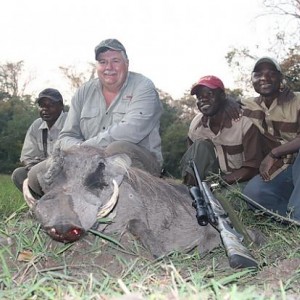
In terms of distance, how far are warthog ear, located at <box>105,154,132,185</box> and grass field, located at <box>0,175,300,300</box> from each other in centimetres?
44

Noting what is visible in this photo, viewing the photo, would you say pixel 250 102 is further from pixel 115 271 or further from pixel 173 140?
pixel 173 140

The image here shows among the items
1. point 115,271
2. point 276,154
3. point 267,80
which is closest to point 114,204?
point 115,271

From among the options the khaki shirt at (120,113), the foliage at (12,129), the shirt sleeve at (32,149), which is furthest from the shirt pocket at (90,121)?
the foliage at (12,129)

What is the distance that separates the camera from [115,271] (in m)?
2.77

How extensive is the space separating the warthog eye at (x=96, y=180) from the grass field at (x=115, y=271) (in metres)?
0.29

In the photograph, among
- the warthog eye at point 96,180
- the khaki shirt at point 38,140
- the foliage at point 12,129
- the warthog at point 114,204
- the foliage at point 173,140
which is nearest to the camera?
the warthog at point 114,204

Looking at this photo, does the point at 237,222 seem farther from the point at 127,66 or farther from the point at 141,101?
the point at 127,66

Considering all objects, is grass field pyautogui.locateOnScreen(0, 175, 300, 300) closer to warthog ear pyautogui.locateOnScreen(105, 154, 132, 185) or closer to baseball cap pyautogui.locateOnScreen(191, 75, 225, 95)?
warthog ear pyautogui.locateOnScreen(105, 154, 132, 185)

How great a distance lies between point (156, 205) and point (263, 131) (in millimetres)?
1766

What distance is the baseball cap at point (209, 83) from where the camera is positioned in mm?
5039

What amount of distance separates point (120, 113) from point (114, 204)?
158 centimetres

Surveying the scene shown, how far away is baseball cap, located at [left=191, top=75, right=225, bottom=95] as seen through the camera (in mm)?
5039

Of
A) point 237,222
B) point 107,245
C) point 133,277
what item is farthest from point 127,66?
point 133,277

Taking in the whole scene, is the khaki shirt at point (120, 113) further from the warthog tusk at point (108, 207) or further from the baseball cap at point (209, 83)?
the warthog tusk at point (108, 207)
